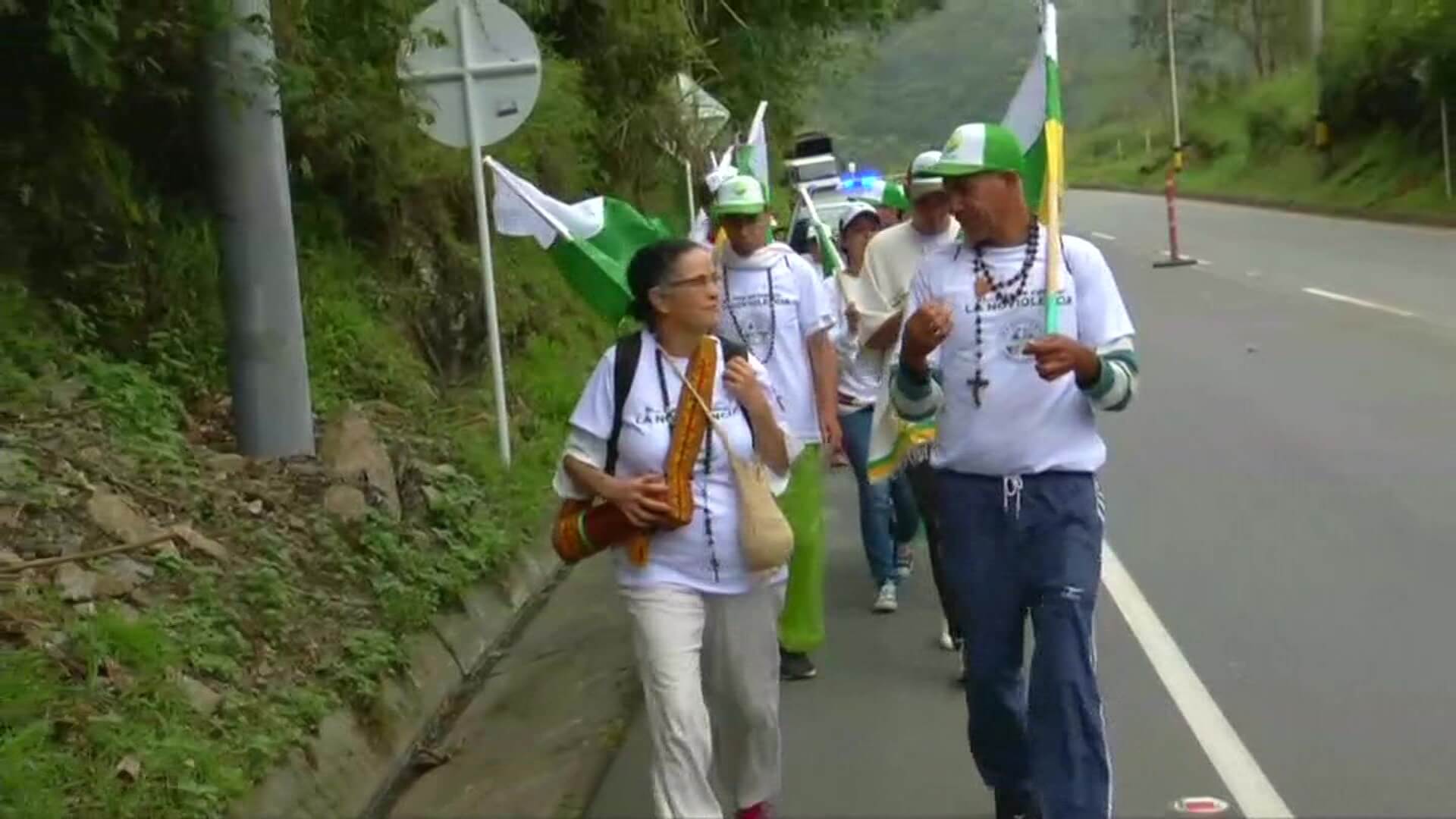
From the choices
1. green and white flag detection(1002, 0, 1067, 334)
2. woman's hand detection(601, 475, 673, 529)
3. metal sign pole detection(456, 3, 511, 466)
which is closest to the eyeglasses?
woman's hand detection(601, 475, 673, 529)

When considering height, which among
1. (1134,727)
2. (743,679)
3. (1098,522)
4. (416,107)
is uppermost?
(416,107)

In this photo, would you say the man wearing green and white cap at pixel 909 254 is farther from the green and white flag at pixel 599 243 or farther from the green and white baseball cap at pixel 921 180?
the green and white flag at pixel 599 243

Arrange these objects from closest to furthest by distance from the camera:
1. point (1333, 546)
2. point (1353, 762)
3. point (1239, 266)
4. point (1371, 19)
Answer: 1. point (1353, 762)
2. point (1333, 546)
3. point (1239, 266)
4. point (1371, 19)

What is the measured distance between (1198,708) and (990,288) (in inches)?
94.2

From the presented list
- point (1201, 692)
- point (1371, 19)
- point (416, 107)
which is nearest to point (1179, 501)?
point (1201, 692)

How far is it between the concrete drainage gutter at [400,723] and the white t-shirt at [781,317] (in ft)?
5.72

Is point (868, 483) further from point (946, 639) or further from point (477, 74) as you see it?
point (477, 74)

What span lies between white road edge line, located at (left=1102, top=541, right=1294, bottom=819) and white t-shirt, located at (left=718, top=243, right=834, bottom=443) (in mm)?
1271

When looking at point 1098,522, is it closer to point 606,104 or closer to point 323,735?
point 323,735

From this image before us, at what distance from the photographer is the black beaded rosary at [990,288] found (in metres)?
5.20

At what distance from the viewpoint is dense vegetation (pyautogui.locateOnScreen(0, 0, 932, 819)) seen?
609 centimetres

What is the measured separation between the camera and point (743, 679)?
18.2 feet

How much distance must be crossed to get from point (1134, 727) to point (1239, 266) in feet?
76.2

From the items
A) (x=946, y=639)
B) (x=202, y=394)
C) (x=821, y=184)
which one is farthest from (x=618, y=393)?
(x=821, y=184)
